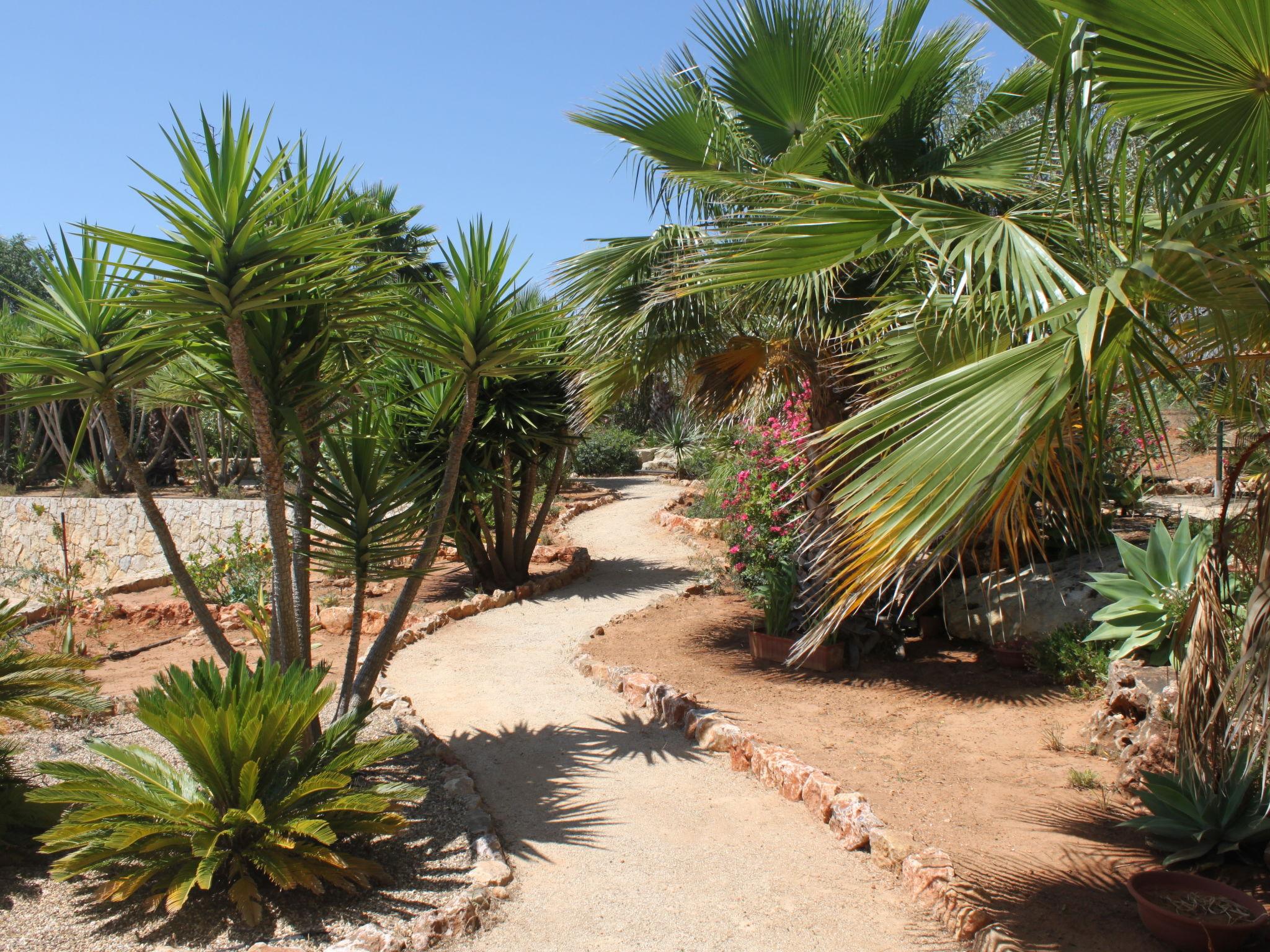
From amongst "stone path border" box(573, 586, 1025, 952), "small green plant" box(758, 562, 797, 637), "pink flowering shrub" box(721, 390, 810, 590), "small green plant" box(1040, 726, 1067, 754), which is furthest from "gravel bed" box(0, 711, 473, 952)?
"pink flowering shrub" box(721, 390, 810, 590)

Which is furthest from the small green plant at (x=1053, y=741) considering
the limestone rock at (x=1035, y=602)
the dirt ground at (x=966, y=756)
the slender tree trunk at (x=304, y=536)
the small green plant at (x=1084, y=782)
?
the slender tree trunk at (x=304, y=536)

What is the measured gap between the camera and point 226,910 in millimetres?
3553

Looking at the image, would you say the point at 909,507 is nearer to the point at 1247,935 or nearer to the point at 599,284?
the point at 1247,935

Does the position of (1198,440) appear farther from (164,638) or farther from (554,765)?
(164,638)

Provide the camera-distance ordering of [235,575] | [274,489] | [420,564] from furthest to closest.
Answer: [235,575]
[420,564]
[274,489]

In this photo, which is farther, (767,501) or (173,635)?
(173,635)

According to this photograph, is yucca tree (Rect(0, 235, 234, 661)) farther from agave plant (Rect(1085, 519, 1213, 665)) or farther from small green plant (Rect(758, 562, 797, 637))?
agave plant (Rect(1085, 519, 1213, 665))

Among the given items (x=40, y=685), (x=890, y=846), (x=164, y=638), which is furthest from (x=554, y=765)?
(x=164, y=638)

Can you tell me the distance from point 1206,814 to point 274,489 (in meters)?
4.25

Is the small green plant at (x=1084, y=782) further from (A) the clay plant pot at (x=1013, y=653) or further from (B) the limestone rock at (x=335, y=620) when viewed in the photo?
(B) the limestone rock at (x=335, y=620)

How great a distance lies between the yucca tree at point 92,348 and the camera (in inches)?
157

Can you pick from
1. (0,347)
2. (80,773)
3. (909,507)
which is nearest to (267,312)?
(0,347)

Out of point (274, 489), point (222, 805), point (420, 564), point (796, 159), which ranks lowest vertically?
point (222, 805)

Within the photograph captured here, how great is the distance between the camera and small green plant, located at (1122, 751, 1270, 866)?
11.6 ft
